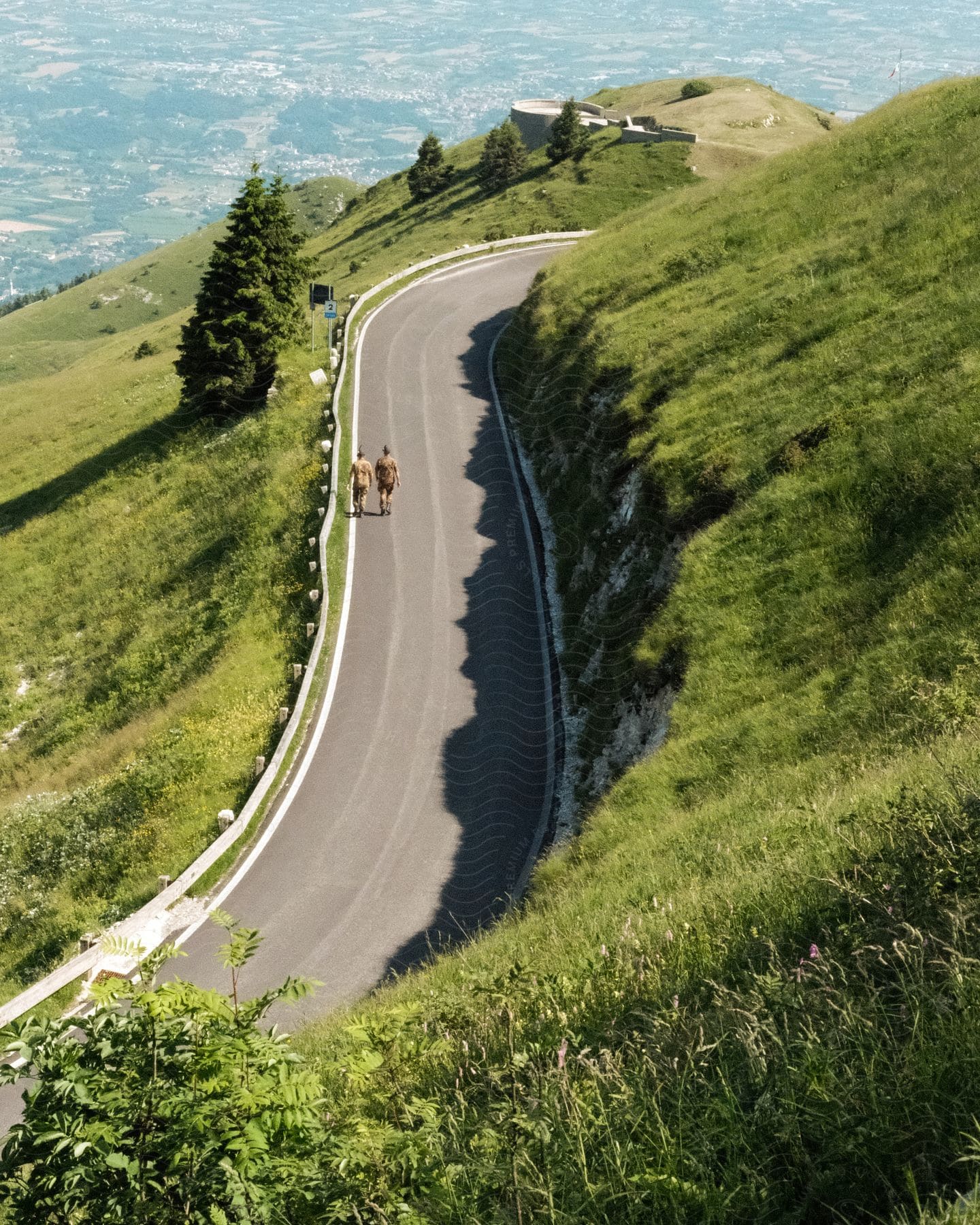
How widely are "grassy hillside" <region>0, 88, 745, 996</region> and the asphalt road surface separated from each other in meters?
1.91

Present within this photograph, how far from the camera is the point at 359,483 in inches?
1120

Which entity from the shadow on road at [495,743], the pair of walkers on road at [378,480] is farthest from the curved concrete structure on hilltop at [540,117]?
the shadow on road at [495,743]

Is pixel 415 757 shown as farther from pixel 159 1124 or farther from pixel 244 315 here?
pixel 244 315

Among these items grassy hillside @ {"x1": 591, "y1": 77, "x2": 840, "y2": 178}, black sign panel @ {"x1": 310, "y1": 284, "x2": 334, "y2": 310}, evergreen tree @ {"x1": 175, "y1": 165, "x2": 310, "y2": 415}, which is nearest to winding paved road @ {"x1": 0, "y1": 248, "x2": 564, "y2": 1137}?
evergreen tree @ {"x1": 175, "y1": 165, "x2": 310, "y2": 415}

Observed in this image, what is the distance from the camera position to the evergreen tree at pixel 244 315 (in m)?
40.6

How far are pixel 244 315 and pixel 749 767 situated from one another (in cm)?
3255

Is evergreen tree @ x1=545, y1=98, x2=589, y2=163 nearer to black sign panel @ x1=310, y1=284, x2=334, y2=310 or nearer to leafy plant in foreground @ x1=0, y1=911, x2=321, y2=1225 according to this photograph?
black sign panel @ x1=310, y1=284, x2=334, y2=310

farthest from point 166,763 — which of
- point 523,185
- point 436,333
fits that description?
point 523,185

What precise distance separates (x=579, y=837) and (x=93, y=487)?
107 ft

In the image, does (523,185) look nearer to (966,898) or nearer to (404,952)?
(404,952)

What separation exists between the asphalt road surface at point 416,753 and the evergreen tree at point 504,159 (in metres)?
54.5

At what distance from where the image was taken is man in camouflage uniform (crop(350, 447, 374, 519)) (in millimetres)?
28406

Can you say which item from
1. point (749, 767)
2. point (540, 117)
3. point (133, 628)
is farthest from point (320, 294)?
point (540, 117)

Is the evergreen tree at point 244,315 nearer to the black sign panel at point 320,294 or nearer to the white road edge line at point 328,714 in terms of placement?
the black sign panel at point 320,294
